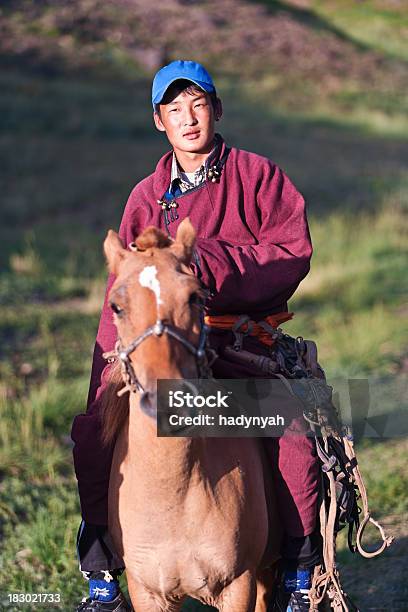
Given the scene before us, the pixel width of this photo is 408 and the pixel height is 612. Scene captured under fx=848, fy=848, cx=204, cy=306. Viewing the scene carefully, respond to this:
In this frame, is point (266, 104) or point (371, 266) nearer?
point (371, 266)

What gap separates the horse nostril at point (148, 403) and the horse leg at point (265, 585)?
5.48 ft

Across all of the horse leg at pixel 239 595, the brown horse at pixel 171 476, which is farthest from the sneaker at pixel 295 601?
the horse leg at pixel 239 595

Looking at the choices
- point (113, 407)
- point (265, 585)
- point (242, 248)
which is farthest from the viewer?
point (265, 585)

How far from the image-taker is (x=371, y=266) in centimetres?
1233

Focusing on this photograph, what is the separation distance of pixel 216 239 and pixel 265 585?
66.7 inches

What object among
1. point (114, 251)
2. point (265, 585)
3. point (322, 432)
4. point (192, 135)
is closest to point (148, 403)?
point (114, 251)

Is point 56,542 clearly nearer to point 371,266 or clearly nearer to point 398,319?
point 398,319

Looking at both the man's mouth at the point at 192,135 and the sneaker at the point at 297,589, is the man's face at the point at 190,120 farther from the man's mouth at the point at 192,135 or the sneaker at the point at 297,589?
the sneaker at the point at 297,589

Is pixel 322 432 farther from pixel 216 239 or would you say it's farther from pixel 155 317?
pixel 155 317

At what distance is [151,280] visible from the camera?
270cm

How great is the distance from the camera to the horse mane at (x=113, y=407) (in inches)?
126

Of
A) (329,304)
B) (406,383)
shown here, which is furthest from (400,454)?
(329,304)

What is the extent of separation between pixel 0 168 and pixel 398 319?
52.0ft

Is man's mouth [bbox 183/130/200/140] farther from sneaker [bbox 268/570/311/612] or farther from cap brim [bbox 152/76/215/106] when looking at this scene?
sneaker [bbox 268/570/311/612]
